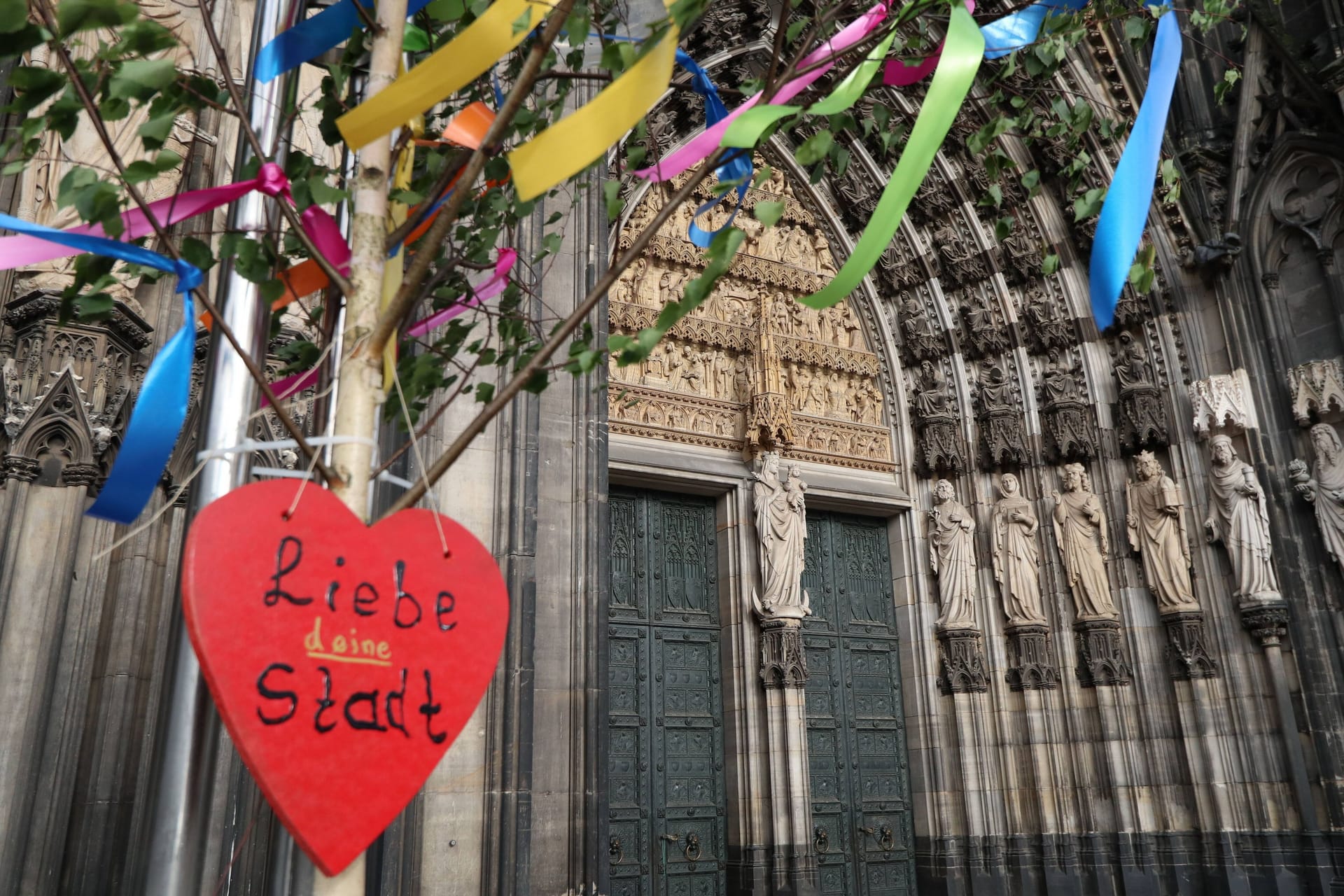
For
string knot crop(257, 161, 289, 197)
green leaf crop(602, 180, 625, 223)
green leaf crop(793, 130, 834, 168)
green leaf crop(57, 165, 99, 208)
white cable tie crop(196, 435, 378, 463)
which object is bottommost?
white cable tie crop(196, 435, 378, 463)

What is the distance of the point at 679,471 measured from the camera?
29.3ft

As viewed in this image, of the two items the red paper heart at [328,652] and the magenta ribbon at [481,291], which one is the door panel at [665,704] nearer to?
the magenta ribbon at [481,291]

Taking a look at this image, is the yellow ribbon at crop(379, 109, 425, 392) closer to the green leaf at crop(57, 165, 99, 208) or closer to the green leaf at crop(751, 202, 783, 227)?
the green leaf at crop(57, 165, 99, 208)

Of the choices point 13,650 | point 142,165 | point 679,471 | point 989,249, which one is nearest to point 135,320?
point 13,650

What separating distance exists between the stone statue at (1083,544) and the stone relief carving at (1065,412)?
0.18 meters

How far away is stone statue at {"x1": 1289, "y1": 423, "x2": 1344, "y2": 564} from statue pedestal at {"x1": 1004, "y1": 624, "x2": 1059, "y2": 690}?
8.03 ft

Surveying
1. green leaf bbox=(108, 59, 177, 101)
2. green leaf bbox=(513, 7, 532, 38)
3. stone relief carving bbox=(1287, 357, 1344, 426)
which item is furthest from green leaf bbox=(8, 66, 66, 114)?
stone relief carving bbox=(1287, 357, 1344, 426)

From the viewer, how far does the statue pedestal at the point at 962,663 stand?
31.7 feet

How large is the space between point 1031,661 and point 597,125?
8.49 m

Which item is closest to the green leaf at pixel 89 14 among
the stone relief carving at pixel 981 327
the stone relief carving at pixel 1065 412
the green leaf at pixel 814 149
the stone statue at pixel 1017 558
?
the green leaf at pixel 814 149

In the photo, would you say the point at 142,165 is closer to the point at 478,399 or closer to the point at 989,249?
the point at 478,399

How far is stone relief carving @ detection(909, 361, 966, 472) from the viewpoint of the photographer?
10.4 meters

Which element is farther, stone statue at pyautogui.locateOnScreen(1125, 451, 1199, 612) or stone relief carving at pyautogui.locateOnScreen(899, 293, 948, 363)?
stone relief carving at pyautogui.locateOnScreen(899, 293, 948, 363)

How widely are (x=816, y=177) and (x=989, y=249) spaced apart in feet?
27.9
